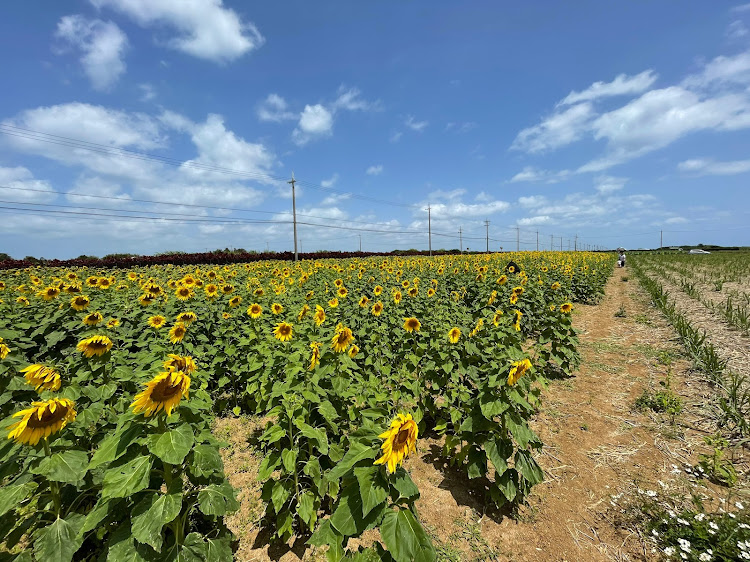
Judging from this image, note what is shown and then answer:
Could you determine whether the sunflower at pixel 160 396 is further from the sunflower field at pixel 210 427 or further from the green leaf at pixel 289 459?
the green leaf at pixel 289 459

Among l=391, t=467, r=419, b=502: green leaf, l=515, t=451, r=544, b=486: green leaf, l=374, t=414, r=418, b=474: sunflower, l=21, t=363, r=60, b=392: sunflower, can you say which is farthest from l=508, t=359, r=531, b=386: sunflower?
l=21, t=363, r=60, b=392: sunflower

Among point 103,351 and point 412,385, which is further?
point 412,385

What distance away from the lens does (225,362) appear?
5.62 meters

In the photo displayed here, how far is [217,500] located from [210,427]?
4.75 feet

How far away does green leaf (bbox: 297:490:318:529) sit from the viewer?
2656mm

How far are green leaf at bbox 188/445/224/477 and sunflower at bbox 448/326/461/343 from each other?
122 inches

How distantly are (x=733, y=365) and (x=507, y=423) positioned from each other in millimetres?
5321

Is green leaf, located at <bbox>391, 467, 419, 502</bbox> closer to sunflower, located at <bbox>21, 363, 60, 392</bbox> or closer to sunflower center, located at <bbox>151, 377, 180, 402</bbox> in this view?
sunflower center, located at <bbox>151, 377, 180, 402</bbox>

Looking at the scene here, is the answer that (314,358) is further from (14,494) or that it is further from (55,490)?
(14,494)

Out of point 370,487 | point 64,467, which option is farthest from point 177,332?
point 370,487

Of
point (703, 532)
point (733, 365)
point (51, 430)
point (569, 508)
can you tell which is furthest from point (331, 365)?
point (733, 365)

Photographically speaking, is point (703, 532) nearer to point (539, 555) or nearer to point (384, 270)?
point (539, 555)

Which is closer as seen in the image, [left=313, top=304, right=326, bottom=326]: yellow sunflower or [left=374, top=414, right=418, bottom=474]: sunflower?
[left=374, top=414, right=418, bottom=474]: sunflower

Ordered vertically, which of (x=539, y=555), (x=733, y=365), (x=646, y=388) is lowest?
(x=539, y=555)
